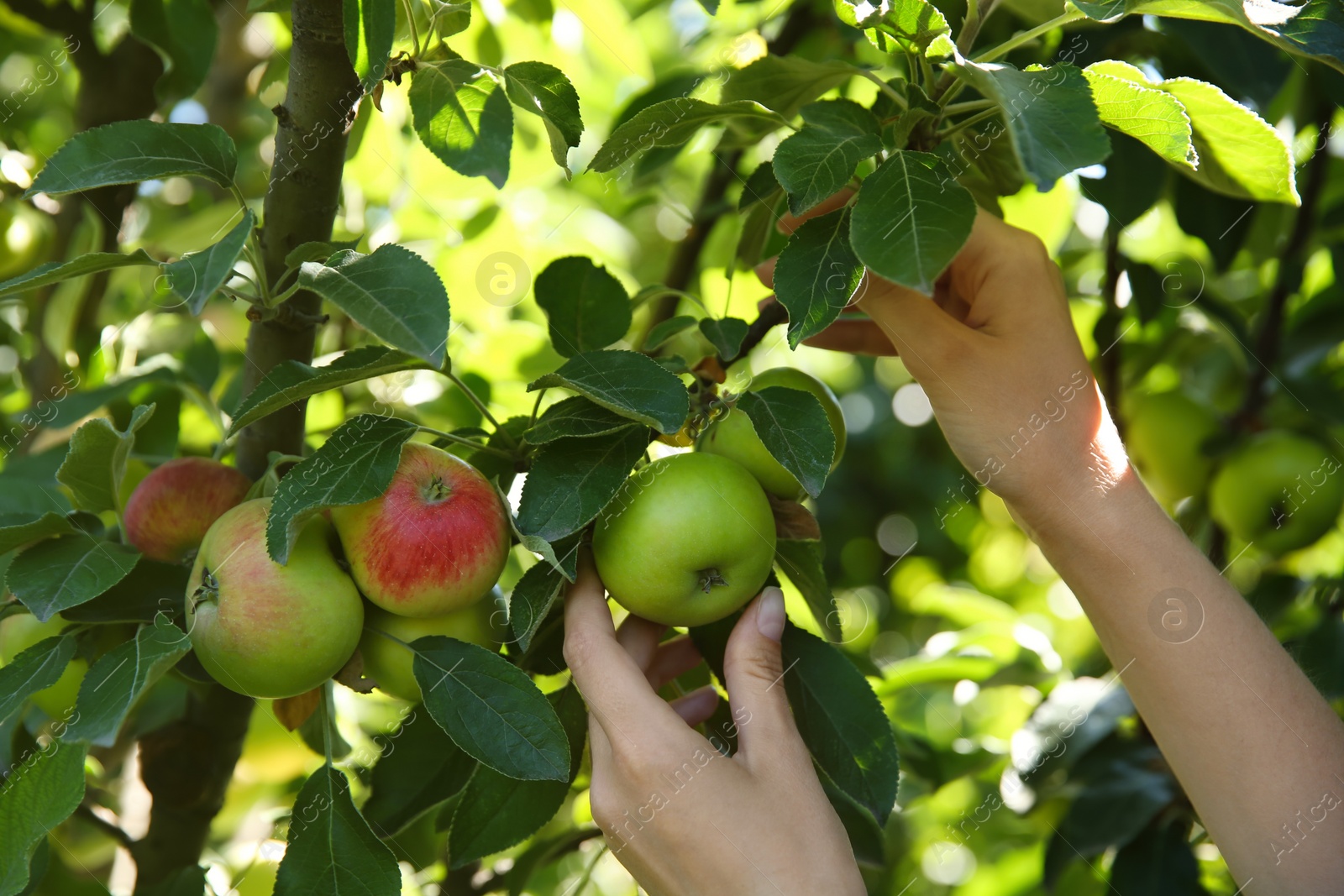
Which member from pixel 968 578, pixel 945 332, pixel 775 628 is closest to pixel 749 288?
pixel 945 332

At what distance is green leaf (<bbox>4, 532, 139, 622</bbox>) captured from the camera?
0.78m

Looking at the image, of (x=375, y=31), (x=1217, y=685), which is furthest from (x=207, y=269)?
(x=1217, y=685)

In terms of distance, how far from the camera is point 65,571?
0.81 metres

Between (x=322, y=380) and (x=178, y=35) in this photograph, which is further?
(x=178, y=35)

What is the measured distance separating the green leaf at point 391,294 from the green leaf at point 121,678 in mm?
284

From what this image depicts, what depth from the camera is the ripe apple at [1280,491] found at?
4.91 ft

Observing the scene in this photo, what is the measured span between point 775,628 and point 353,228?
1027mm

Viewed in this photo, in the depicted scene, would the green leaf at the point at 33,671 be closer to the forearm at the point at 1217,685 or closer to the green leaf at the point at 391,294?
the green leaf at the point at 391,294

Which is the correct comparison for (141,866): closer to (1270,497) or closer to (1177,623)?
(1177,623)

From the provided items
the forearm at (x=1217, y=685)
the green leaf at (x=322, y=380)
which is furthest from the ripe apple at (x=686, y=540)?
the forearm at (x=1217, y=685)

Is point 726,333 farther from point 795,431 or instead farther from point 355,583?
point 355,583

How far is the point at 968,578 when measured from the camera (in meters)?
2.54

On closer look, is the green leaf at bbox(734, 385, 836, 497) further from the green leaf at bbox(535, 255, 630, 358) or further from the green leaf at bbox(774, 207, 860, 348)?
the green leaf at bbox(535, 255, 630, 358)

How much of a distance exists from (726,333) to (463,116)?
0.96 feet
